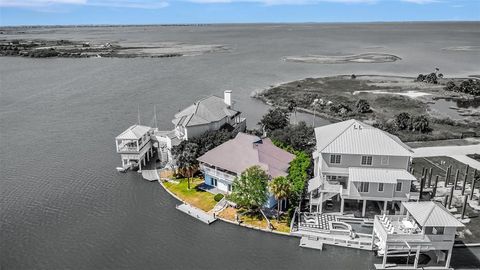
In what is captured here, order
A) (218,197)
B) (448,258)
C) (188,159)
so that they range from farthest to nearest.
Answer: (188,159) → (218,197) → (448,258)

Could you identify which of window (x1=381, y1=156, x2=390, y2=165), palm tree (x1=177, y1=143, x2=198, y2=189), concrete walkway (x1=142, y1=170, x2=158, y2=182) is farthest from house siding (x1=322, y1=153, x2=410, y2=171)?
concrete walkway (x1=142, y1=170, x2=158, y2=182)

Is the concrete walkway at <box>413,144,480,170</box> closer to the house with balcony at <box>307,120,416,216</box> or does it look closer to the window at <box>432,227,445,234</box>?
the house with balcony at <box>307,120,416,216</box>

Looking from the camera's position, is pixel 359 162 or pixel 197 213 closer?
pixel 359 162

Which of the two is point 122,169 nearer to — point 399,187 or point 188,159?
point 188,159

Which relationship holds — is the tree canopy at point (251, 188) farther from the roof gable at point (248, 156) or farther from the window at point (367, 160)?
the window at point (367, 160)

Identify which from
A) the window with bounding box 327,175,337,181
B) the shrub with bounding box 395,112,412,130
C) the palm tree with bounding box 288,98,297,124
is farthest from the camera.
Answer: the palm tree with bounding box 288,98,297,124

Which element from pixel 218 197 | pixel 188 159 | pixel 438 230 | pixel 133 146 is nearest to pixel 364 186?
pixel 438 230
